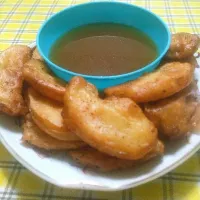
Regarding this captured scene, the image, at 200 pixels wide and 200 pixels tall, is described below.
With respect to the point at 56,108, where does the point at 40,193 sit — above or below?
below

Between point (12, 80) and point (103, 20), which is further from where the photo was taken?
point (103, 20)

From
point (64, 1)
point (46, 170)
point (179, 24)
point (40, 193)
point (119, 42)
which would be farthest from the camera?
point (64, 1)

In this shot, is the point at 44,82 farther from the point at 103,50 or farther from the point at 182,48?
the point at 182,48

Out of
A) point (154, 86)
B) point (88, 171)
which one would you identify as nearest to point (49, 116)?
point (88, 171)

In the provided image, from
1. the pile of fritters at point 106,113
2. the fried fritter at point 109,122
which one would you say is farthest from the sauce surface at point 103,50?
the fried fritter at point 109,122

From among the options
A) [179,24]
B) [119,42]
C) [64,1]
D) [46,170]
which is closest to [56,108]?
[46,170]

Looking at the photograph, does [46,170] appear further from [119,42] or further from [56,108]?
[119,42]

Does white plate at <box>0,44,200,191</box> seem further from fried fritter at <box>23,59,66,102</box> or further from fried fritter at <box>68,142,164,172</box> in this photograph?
fried fritter at <box>23,59,66,102</box>
